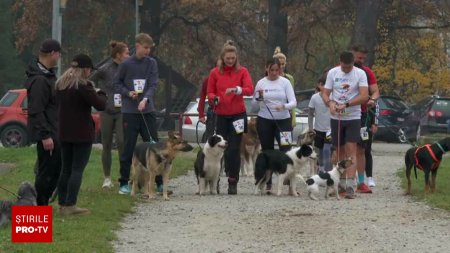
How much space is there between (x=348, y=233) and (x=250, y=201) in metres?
3.13

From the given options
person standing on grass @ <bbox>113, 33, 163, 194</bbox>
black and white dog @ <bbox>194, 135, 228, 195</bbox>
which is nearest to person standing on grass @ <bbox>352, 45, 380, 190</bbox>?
black and white dog @ <bbox>194, 135, 228, 195</bbox>

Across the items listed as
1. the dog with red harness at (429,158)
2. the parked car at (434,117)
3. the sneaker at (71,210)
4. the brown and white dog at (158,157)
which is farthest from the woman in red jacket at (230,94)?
the parked car at (434,117)

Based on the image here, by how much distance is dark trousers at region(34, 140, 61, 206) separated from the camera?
11258mm

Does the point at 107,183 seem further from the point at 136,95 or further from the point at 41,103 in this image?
the point at 41,103

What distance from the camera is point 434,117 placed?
34.6 metres

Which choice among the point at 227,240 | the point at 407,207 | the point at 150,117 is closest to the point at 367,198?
the point at 407,207

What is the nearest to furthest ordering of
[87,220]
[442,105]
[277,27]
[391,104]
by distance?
[87,220] < [391,104] < [442,105] < [277,27]

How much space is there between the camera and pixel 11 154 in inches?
904

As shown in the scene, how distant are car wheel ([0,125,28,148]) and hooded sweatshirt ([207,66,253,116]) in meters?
15.4

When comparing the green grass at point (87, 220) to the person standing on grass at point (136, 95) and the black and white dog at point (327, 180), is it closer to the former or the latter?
the person standing on grass at point (136, 95)

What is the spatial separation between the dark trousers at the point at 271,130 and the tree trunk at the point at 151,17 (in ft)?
103

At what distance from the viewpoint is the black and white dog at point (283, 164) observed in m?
14.2

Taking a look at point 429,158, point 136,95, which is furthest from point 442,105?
point 136,95

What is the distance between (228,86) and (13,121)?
15.7m
